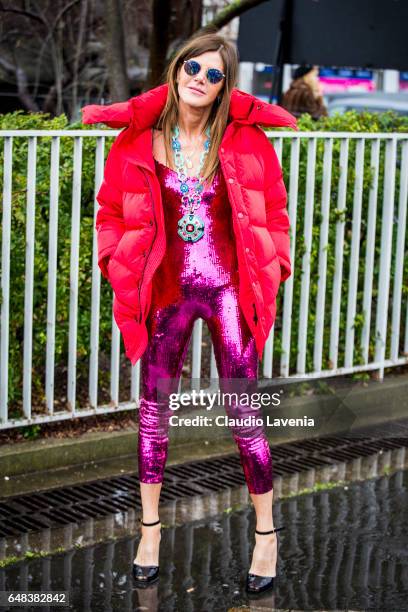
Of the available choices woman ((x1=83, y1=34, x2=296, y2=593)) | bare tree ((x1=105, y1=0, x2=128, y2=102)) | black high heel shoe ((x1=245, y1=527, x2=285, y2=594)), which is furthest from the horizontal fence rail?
bare tree ((x1=105, y1=0, x2=128, y2=102))

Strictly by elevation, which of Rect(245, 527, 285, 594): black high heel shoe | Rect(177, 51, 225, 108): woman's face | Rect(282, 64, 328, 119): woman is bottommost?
Rect(245, 527, 285, 594): black high heel shoe

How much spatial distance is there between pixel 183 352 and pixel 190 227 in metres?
0.53

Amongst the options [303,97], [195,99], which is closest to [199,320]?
[195,99]

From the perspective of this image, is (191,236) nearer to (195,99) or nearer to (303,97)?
(195,99)

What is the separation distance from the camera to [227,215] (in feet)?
15.8

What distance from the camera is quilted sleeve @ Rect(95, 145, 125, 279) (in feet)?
15.9

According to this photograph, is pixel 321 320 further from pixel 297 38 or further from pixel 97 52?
pixel 97 52

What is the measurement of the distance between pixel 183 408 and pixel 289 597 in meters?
2.30

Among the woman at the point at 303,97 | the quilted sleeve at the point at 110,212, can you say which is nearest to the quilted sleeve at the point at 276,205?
the quilted sleeve at the point at 110,212

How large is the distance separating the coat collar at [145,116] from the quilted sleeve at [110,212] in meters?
0.10

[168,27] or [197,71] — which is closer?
[197,71]

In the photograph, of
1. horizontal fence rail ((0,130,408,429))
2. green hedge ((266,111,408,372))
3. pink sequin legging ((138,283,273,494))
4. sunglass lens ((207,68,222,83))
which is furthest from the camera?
green hedge ((266,111,408,372))

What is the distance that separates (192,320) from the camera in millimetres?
4914

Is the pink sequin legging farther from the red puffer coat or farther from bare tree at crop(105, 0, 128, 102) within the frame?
bare tree at crop(105, 0, 128, 102)
